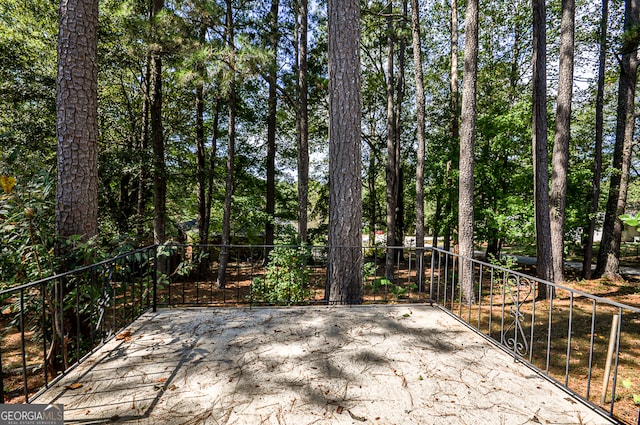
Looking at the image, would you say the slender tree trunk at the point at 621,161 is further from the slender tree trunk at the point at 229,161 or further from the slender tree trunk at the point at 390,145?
the slender tree trunk at the point at 229,161

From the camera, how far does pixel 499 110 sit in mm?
9945

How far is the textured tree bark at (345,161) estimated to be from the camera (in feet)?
14.0

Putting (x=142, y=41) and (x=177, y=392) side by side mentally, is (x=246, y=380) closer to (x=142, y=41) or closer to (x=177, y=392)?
(x=177, y=392)

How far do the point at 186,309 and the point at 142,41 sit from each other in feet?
18.8

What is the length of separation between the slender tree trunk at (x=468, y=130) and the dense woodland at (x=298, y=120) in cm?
3

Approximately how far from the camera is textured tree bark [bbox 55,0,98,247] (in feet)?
10.9

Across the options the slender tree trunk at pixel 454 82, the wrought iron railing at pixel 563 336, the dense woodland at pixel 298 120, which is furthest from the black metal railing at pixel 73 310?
the slender tree trunk at pixel 454 82

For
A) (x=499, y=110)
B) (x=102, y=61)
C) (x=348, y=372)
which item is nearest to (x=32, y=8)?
(x=102, y=61)

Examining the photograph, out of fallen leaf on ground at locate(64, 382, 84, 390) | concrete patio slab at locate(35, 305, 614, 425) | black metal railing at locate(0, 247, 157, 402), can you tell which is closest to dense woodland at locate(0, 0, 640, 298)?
black metal railing at locate(0, 247, 157, 402)

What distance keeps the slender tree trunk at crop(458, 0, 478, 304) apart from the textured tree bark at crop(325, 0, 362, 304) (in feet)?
10.8

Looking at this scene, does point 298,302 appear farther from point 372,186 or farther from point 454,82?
point 372,186

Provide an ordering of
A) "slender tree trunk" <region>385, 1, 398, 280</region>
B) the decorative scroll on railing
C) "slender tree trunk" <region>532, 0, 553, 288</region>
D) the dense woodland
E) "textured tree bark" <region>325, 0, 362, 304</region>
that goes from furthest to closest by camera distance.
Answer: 1. "slender tree trunk" <region>385, 1, 398, 280</region>
2. "slender tree trunk" <region>532, 0, 553, 288</region>
3. "textured tree bark" <region>325, 0, 362, 304</region>
4. the dense woodland
5. the decorative scroll on railing

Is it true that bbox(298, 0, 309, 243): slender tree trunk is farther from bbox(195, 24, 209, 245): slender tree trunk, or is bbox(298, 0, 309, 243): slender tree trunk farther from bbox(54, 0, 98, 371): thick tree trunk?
bbox(54, 0, 98, 371): thick tree trunk

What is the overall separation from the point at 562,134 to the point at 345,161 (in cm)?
653
